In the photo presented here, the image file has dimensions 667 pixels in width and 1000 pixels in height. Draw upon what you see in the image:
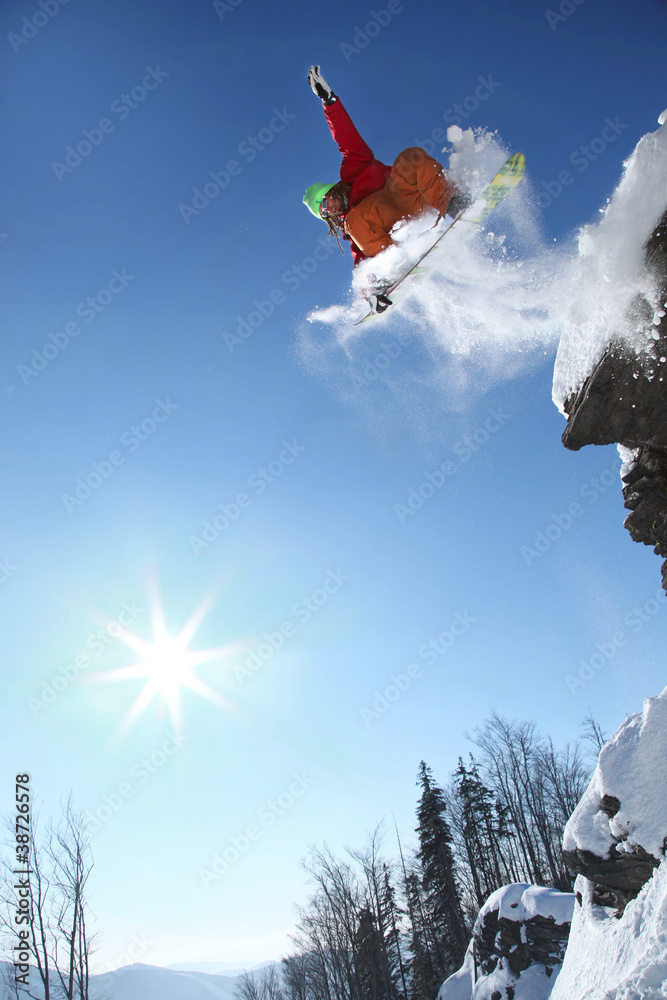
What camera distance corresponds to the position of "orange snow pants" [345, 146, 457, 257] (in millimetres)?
5805

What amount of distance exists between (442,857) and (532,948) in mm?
11189

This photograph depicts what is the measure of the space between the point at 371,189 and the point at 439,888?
1054 inches

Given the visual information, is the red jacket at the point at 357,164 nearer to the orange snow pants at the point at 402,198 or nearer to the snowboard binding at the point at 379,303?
the orange snow pants at the point at 402,198

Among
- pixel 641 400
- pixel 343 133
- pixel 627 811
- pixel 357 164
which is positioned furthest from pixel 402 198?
pixel 627 811

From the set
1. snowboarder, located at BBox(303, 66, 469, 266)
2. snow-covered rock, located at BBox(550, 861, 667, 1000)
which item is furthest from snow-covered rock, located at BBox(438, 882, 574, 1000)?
snowboarder, located at BBox(303, 66, 469, 266)

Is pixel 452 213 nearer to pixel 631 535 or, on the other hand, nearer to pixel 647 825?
pixel 631 535

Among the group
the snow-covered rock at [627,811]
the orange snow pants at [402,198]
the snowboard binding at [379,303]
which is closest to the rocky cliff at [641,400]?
the snow-covered rock at [627,811]

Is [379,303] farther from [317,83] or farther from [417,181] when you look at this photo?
[317,83]

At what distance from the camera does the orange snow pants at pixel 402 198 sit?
19.0ft

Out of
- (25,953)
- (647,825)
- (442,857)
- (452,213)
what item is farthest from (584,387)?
(442,857)

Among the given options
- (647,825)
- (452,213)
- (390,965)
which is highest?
(452,213)

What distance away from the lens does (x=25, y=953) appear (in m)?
12.7

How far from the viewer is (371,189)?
241 inches

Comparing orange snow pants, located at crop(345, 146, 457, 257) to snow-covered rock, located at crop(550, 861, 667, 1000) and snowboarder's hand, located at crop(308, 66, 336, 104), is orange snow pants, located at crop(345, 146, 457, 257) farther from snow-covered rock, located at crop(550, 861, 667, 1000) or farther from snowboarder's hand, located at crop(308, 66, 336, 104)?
snow-covered rock, located at crop(550, 861, 667, 1000)
